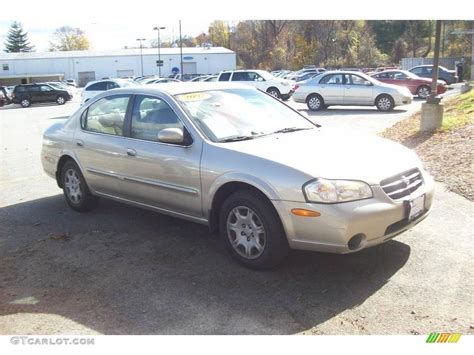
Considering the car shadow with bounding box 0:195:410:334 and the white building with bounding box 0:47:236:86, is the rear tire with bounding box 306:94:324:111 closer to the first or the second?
the car shadow with bounding box 0:195:410:334

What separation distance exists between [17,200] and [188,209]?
3.62 metres

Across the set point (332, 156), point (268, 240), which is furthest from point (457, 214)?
point (268, 240)

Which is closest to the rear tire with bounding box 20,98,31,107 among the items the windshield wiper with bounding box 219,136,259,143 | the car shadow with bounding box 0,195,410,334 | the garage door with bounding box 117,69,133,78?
→ the car shadow with bounding box 0,195,410,334

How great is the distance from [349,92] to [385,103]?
1.46 metres

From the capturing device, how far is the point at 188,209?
4812mm

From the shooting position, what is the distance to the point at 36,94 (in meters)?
35.5

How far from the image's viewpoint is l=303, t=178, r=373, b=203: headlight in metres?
3.81

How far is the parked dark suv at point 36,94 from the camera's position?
116 feet

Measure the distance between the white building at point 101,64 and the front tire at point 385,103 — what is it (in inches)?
2565

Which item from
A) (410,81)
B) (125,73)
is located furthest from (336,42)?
(410,81)

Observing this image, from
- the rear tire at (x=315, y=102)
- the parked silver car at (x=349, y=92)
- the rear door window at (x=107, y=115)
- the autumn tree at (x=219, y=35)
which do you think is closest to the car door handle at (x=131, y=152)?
the rear door window at (x=107, y=115)

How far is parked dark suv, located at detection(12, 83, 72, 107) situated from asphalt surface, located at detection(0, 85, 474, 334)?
3187cm

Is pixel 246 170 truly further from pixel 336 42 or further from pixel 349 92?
pixel 336 42

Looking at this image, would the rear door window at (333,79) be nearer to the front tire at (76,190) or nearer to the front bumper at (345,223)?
the front tire at (76,190)
